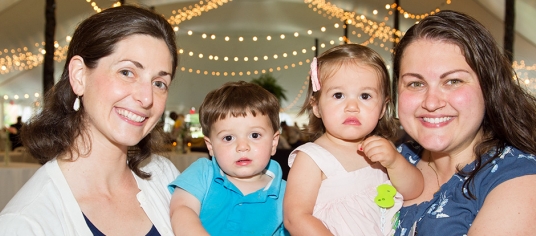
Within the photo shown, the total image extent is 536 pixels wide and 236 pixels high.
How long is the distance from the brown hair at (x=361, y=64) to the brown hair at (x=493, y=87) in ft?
0.93

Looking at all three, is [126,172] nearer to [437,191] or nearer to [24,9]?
[437,191]

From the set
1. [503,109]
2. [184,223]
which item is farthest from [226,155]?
[503,109]

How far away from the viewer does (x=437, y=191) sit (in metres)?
1.85

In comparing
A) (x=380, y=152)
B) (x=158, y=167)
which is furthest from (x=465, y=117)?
(x=158, y=167)

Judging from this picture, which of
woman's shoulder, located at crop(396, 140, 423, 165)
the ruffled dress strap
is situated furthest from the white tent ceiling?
the ruffled dress strap

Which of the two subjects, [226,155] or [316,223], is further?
[226,155]

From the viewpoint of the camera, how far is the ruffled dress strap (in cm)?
188

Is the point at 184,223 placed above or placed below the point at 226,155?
below

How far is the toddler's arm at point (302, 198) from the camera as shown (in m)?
1.75

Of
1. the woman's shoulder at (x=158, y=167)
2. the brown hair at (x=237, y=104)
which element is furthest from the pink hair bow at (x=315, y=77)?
the woman's shoulder at (x=158, y=167)

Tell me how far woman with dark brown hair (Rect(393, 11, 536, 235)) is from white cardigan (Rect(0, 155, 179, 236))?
1041 mm

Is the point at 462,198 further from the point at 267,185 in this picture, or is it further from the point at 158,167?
the point at 158,167

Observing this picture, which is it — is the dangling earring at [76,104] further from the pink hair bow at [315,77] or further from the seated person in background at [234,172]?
the pink hair bow at [315,77]

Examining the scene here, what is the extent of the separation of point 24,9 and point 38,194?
1051cm
